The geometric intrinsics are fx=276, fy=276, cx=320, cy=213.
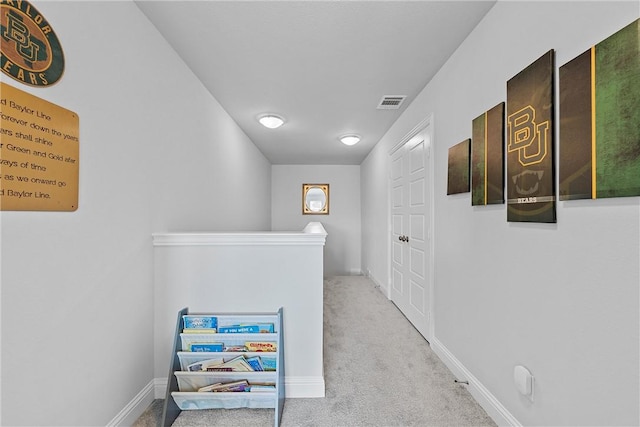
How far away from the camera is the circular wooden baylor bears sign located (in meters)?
0.98

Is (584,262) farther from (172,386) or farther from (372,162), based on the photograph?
(372,162)

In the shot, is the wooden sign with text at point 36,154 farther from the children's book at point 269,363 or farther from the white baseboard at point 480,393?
the white baseboard at point 480,393

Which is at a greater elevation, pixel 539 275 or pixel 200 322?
pixel 539 275

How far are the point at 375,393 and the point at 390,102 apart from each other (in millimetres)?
2714

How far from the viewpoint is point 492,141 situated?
5.38 feet

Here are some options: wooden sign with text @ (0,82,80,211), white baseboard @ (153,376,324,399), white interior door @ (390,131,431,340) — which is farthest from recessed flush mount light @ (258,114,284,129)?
white baseboard @ (153,376,324,399)

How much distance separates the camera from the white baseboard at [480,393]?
1509 mm

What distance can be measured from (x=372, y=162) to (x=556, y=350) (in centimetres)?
427

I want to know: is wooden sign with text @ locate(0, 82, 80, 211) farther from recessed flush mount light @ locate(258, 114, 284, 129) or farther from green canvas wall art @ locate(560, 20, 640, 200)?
recessed flush mount light @ locate(258, 114, 284, 129)

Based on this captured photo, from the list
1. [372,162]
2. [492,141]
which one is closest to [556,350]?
[492,141]

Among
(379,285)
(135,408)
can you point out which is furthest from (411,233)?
(135,408)

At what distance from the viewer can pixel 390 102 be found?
3.01m

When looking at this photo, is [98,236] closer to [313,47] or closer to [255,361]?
[255,361]

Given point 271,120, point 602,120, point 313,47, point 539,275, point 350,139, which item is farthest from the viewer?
point 350,139
